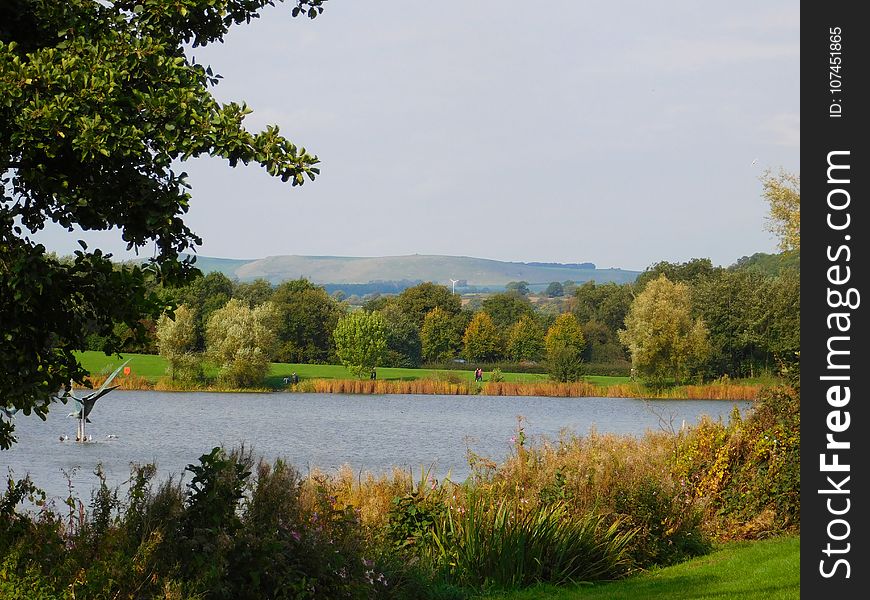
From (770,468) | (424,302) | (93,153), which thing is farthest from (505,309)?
(93,153)

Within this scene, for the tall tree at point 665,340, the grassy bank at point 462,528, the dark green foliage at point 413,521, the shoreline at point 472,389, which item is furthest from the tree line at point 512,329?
the dark green foliage at point 413,521

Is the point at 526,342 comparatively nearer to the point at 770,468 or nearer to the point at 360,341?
the point at 360,341

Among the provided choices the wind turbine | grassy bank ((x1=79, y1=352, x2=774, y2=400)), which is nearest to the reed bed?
grassy bank ((x1=79, y1=352, x2=774, y2=400))

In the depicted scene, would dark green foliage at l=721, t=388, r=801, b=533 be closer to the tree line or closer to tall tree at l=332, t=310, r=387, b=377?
the tree line

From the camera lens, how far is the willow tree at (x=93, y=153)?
423 centimetres

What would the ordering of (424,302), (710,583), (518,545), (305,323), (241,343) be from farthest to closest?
(424,302), (305,323), (241,343), (518,545), (710,583)

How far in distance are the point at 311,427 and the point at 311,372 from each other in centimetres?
2374

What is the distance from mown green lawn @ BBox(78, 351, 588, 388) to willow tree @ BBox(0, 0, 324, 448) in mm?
54503

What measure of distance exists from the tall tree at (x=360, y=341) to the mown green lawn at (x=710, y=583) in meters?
53.1

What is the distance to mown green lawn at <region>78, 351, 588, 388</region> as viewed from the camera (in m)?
61.9

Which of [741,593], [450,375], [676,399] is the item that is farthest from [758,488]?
[450,375]

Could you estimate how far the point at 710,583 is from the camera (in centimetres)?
939

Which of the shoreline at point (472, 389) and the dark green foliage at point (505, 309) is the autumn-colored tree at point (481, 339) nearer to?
the dark green foliage at point (505, 309)
